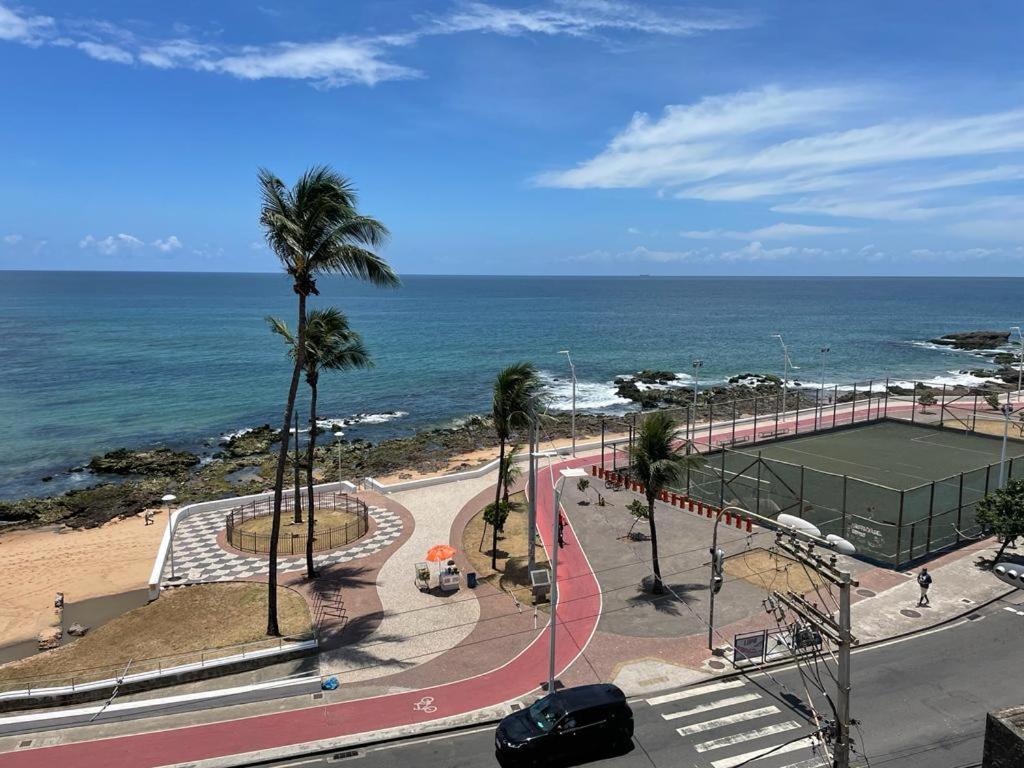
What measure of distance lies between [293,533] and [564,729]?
66.5 ft

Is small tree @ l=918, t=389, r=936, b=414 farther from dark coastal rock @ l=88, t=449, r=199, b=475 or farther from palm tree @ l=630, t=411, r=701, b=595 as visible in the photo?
dark coastal rock @ l=88, t=449, r=199, b=475

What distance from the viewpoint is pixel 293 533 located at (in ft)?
106

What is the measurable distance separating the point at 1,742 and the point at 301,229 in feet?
53.1

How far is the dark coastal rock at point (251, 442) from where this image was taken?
57.4m

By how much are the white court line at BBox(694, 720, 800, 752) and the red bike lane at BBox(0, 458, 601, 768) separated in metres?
5.16

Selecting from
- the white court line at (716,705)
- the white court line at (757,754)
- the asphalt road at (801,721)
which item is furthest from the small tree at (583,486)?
the white court line at (757,754)

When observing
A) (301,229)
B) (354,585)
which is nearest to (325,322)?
(301,229)

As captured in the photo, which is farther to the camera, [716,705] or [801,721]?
[716,705]

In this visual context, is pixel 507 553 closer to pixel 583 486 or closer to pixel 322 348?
pixel 583 486

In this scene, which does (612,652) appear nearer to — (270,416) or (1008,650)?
(1008,650)

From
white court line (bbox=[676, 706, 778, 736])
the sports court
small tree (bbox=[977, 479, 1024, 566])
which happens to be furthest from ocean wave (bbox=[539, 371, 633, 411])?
white court line (bbox=[676, 706, 778, 736])

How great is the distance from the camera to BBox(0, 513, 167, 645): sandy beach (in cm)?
2759

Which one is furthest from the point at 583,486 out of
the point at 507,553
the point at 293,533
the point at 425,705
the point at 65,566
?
the point at 65,566

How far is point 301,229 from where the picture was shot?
2103 centimetres
